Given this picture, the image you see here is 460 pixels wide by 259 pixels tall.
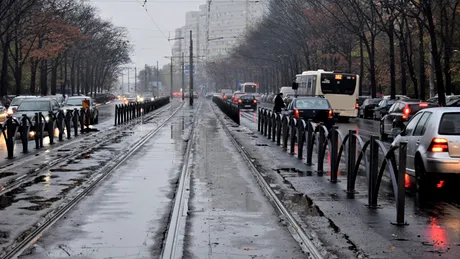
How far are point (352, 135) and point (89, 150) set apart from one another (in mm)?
11250

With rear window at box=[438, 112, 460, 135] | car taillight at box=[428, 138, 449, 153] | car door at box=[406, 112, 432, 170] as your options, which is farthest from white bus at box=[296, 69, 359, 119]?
car taillight at box=[428, 138, 449, 153]

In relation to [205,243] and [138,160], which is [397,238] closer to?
[205,243]

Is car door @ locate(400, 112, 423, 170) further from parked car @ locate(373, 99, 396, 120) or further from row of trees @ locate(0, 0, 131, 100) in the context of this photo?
row of trees @ locate(0, 0, 131, 100)

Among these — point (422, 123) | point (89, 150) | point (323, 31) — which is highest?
point (323, 31)

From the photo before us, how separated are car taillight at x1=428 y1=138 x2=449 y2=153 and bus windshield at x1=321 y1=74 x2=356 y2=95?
32153 mm

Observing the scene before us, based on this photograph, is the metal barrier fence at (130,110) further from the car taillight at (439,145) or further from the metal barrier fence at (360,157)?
the car taillight at (439,145)

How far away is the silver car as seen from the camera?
41.0 ft

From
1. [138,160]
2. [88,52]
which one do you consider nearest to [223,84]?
[88,52]

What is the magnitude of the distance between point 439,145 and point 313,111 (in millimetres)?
17016

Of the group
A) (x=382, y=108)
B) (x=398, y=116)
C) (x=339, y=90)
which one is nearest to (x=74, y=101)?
(x=339, y=90)

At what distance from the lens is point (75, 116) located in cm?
3017

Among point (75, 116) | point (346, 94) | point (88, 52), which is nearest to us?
point (75, 116)

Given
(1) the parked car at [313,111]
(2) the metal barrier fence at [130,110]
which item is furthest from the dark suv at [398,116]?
(2) the metal barrier fence at [130,110]

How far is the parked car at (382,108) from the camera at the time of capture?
44025 millimetres
